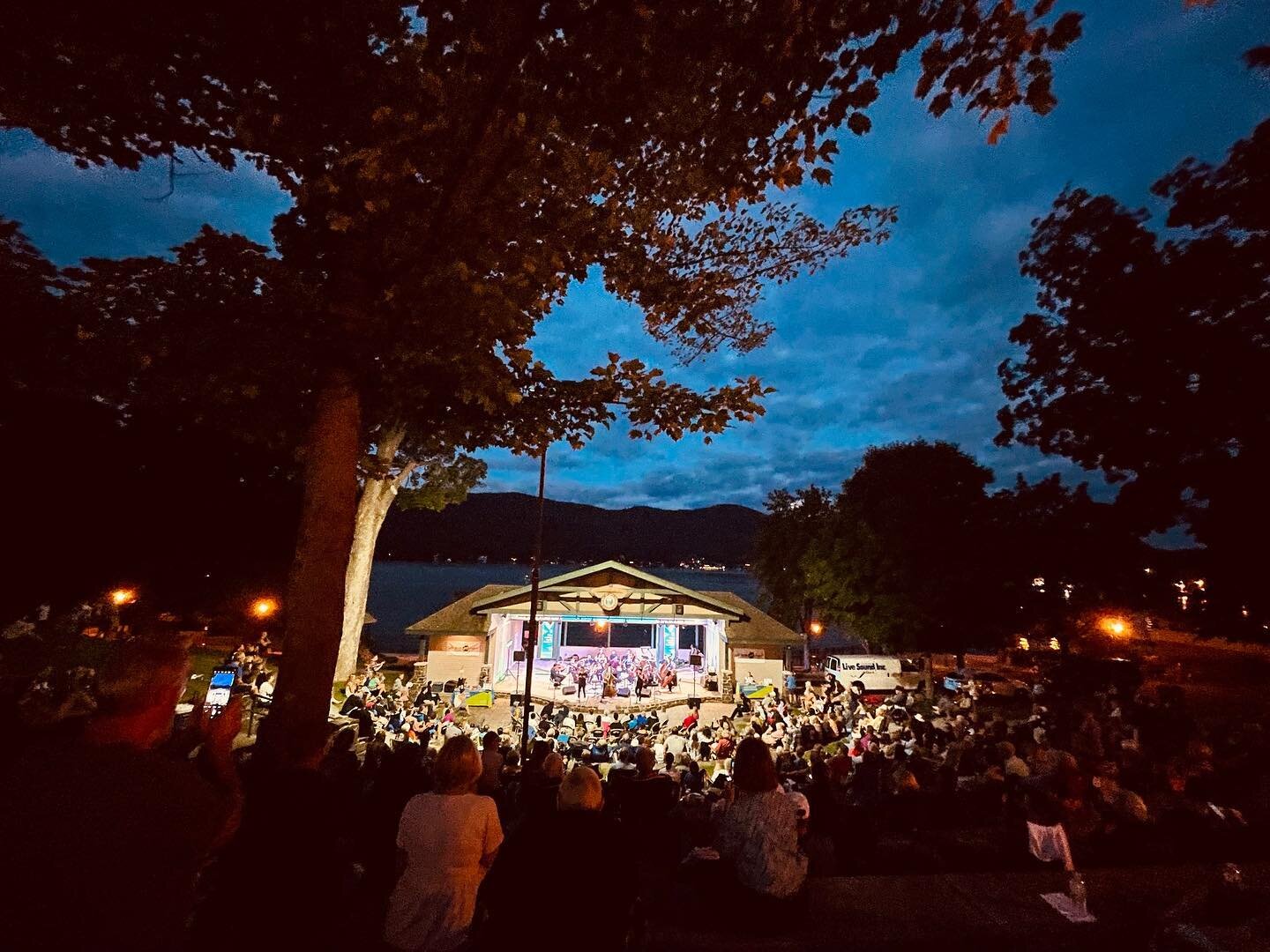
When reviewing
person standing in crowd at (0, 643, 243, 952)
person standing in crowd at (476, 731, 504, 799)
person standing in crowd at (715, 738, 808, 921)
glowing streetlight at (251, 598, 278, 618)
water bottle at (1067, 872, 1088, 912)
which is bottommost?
water bottle at (1067, 872, 1088, 912)

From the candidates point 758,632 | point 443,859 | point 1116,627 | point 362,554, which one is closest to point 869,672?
point 758,632

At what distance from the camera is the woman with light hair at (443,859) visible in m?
2.83

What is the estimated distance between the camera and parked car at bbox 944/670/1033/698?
77.7 ft

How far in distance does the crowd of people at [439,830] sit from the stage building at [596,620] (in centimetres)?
1317

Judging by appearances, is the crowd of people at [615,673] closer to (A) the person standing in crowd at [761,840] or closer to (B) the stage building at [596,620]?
(B) the stage building at [596,620]

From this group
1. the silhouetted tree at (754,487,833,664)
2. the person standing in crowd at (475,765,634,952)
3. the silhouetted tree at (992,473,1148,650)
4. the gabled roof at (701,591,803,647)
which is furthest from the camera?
the silhouetted tree at (754,487,833,664)

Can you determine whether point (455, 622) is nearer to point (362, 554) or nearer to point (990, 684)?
point (362, 554)

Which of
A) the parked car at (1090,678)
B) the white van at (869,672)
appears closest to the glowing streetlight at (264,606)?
the white van at (869,672)

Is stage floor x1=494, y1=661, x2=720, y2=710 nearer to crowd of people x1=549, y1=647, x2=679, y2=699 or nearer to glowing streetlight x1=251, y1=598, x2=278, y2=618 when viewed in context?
crowd of people x1=549, y1=647, x2=679, y2=699

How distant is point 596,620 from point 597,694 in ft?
10.0

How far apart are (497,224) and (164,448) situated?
28789 millimetres

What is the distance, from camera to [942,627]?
27.3 metres

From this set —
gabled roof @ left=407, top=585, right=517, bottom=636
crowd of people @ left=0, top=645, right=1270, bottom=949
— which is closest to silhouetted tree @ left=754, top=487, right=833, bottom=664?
gabled roof @ left=407, top=585, right=517, bottom=636

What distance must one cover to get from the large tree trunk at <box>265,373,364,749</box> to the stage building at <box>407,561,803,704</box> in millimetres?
16899
